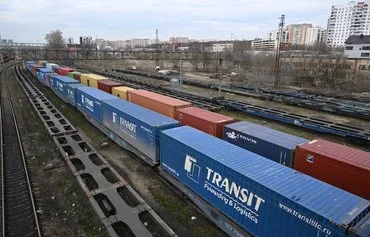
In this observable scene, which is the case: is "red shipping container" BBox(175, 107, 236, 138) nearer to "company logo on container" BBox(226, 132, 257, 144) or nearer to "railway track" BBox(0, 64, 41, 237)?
"company logo on container" BBox(226, 132, 257, 144)

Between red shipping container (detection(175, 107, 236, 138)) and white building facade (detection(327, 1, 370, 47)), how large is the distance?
178368mm

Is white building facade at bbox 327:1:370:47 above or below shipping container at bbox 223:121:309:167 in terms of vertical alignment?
above

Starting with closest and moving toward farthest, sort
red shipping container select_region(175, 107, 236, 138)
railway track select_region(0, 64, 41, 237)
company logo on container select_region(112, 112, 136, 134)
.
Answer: railway track select_region(0, 64, 41, 237), red shipping container select_region(175, 107, 236, 138), company logo on container select_region(112, 112, 136, 134)

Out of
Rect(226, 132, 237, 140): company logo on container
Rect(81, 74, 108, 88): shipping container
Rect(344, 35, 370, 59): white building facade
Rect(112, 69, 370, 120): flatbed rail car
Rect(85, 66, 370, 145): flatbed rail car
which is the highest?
Rect(344, 35, 370, 59): white building facade

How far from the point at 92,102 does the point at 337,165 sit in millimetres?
20595

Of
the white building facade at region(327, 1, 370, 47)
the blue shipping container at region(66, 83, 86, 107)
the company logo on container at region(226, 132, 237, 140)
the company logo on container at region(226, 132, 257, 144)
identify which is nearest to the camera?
the company logo on container at region(226, 132, 257, 144)

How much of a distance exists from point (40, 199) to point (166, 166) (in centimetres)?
713

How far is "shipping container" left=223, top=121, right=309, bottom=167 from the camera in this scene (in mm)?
13625

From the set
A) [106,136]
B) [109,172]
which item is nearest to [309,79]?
[106,136]

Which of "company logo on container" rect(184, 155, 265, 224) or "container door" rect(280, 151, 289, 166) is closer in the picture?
"company logo on container" rect(184, 155, 265, 224)

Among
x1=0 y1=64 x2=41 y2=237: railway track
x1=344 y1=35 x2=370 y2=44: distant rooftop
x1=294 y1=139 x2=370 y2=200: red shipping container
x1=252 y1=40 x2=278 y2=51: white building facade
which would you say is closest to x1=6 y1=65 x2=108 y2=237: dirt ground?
x1=0 y1=64 x2=41 y2=237: railway track

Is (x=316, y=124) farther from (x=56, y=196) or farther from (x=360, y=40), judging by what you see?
(x=360, y=40)

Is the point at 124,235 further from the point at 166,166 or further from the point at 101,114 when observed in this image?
the point at 101,114

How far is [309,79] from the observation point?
59.5 meters
